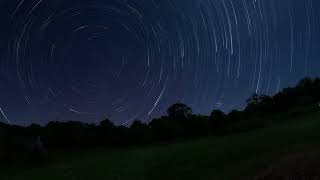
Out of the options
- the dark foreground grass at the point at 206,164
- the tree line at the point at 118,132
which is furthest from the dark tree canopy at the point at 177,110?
the dark foreground grass at the point at 206,164

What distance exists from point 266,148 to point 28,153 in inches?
1164

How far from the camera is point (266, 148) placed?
3058 centimetres

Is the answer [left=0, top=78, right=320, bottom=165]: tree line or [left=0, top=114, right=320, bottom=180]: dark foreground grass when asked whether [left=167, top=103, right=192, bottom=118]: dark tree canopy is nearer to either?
[left=0, top=78, right=320, bottom=165]: tree line

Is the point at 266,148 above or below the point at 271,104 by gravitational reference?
below

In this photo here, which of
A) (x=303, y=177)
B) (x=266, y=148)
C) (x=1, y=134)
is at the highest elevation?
(x=1, y=134)

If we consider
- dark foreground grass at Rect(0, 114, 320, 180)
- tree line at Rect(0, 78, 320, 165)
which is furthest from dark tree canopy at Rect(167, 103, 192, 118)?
dark foreground grass at Rect(0, 114, 320, 180)

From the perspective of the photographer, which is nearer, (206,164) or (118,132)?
(206,164)

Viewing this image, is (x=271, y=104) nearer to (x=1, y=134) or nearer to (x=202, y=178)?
(x=1, y=134)

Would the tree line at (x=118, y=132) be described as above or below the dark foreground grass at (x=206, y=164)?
above

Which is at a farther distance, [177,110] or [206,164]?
[177,110]

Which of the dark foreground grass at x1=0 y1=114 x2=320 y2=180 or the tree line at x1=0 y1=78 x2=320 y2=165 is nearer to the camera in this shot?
the dark foreground grass at x1=0 y1=114 x2=320 y2=180

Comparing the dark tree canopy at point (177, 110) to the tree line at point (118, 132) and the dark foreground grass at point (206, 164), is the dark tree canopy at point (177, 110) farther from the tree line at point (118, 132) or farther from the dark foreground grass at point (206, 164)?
the dark foreground grass at point (206, 164)

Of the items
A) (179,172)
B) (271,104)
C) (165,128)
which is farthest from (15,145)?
(271,104)

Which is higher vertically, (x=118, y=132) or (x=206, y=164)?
(x=118, y=132)
